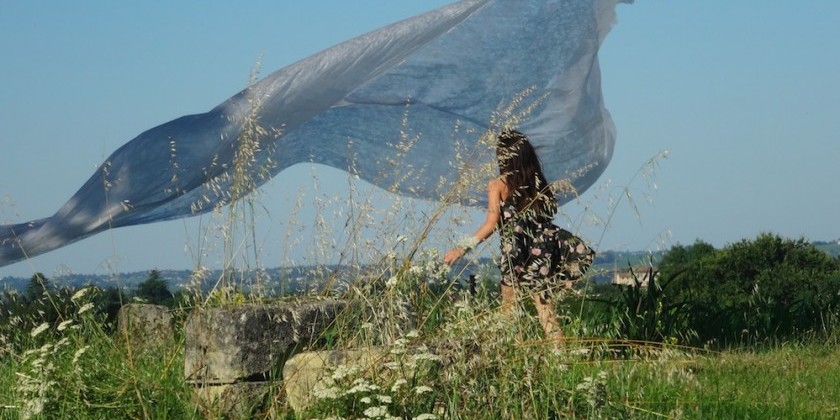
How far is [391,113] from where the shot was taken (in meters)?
7.38

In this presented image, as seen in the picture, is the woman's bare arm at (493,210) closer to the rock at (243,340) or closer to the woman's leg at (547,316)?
the woman's leg at (547,316)

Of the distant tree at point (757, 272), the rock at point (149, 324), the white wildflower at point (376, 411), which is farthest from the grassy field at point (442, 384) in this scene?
the distant tree at point (757, 272)

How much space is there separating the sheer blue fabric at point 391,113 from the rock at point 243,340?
239cm

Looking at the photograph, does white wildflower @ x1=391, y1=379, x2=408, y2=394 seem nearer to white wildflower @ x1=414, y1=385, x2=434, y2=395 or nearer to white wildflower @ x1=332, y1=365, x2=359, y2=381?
white wildflower @ x1=414, y1=385, x2=434, y2=395

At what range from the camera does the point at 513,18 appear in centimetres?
712

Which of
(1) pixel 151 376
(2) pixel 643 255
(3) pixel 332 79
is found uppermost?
(3) pixel 332 79

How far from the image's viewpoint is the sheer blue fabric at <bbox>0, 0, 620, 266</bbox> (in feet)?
21.9

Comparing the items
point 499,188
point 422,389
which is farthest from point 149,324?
point 422,389

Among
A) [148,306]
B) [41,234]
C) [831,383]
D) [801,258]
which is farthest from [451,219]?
[801,258]

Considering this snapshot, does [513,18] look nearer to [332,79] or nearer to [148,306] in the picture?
[332,79]

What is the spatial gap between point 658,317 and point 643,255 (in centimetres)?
245

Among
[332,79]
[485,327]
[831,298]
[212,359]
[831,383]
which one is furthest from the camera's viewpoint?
[831,298]

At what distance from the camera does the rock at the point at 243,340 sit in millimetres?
4004

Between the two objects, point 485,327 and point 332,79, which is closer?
point 485,327
